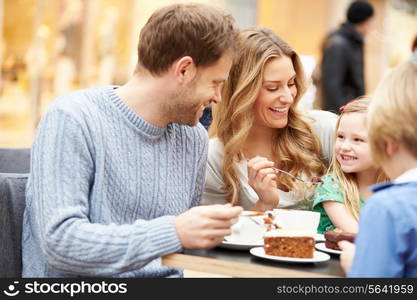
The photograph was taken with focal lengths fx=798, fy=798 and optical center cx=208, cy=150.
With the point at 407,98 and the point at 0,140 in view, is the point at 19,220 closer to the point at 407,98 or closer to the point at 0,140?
the point at 407,98

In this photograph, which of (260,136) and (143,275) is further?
(260,136)

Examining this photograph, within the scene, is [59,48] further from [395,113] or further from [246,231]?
[395,113]

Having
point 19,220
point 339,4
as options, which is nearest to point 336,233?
point 19,220

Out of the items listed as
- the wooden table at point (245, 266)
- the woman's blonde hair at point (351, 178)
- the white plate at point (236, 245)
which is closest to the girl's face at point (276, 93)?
the woman's blonde hair at point (351, 178)

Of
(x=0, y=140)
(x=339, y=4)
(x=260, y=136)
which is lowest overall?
(x=0, y=140)

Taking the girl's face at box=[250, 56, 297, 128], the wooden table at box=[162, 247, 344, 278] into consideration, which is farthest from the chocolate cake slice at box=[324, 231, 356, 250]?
the girl's face at box=[250, 56, 297, 128]

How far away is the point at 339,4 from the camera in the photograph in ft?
40.4

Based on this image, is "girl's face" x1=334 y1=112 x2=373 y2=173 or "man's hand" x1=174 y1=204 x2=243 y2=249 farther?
"girl's face" x1=334 y1=112 x2=373 y2=173

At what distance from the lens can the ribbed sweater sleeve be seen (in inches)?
78.8

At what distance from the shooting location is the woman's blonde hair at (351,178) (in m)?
2.73

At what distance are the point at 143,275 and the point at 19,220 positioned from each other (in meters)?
0.40

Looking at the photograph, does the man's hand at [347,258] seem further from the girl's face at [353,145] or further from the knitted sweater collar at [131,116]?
the girl's face at [353,145]

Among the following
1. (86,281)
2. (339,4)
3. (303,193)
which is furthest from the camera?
(339,4)

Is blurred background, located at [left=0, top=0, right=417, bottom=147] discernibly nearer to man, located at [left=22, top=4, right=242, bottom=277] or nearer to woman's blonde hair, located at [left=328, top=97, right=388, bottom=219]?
woman's blonde hair, located at [left=328, top=97, right=388, bottom=219]
